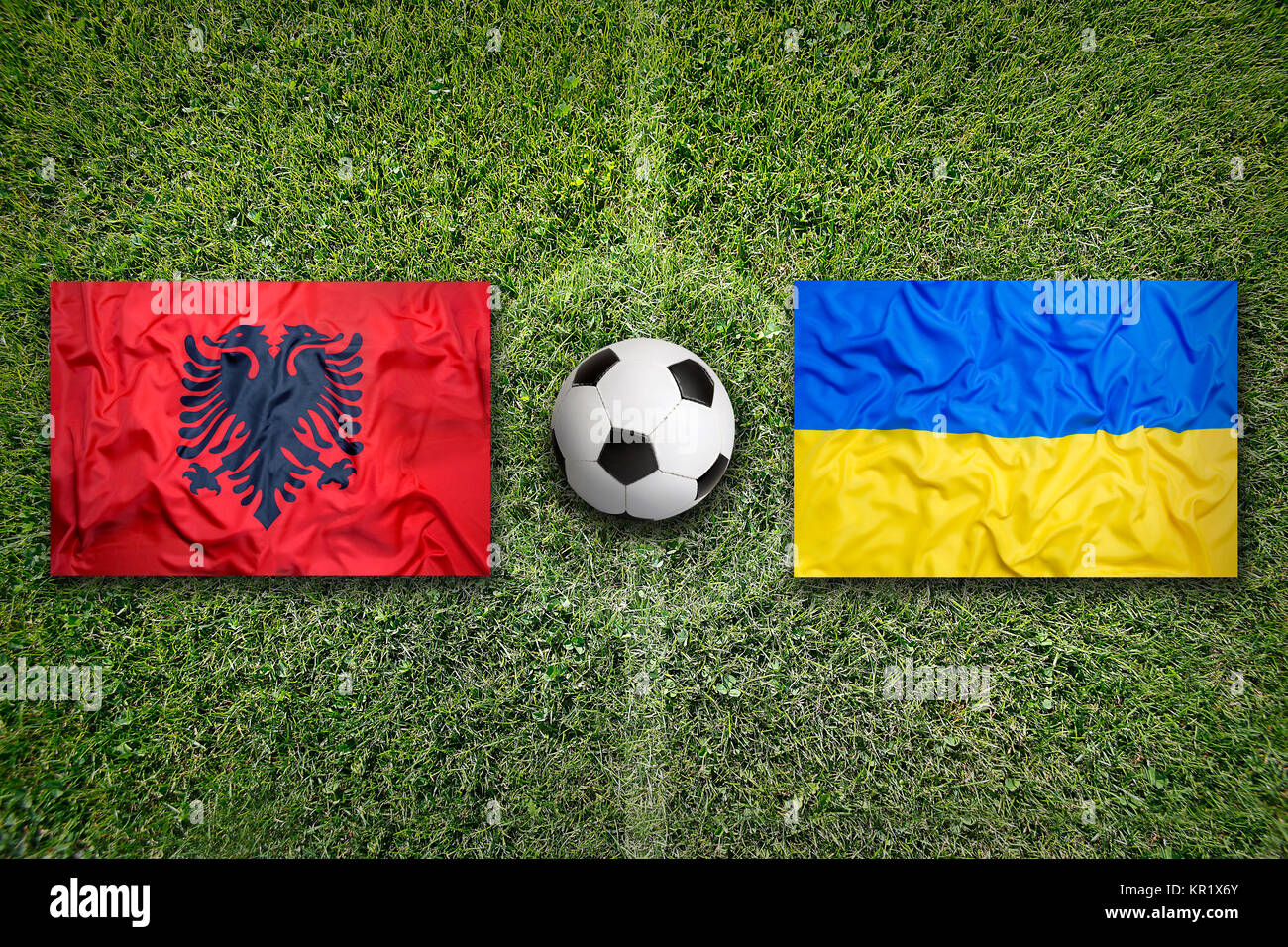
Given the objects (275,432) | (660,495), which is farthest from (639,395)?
(275,432)

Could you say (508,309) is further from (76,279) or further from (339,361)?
(76,279)

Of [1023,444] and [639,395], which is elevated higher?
[639,395]

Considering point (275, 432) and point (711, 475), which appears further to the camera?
point (275, 432)

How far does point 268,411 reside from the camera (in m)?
1.49

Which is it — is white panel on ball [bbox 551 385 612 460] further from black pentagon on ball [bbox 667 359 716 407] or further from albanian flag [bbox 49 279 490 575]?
albanian flag [bbox 49 279 490 575]

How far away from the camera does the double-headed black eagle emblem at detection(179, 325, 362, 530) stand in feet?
4.87

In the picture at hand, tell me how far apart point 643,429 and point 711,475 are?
25cm

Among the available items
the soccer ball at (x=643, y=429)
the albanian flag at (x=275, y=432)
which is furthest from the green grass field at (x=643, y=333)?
the soccer ball at (x=643, y=429)

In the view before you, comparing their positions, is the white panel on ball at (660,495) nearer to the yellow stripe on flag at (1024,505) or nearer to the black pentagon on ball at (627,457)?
the black pentagon on ball at (627,457)

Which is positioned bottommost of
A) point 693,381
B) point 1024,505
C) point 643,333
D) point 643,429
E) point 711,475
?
point 1024,505

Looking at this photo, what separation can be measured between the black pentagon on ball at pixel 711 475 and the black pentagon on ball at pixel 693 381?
0.16 m

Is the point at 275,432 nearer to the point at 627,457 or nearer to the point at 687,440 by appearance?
the point at 627,457

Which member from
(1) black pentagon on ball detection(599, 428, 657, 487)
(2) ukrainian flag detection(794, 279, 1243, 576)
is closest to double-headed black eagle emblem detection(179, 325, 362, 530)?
(1) black pentagon on ball detection(599, 428, 657, 487)

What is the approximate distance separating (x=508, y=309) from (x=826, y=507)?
3.93 feet
